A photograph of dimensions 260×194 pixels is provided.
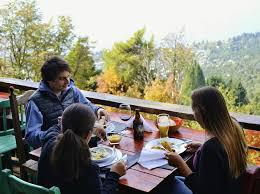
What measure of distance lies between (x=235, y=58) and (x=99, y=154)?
28674mm

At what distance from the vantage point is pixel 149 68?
2588 centimetres

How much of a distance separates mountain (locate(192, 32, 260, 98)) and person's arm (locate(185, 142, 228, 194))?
75.6ft

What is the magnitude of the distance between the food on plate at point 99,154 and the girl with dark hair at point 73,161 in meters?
0.27

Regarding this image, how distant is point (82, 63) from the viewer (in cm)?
2270

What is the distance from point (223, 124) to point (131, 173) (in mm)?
521

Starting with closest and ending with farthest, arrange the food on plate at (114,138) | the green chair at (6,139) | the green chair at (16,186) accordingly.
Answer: the green chair at (16,186) → the food on plate at (114,138) → the green chair at (6,139)

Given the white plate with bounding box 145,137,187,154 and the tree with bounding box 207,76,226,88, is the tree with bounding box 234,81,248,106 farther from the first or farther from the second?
the white plate with bounding box 145,137,187,154

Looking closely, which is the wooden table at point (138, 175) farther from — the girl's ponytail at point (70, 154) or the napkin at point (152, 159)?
the girl's ponytail at point (70, 154)

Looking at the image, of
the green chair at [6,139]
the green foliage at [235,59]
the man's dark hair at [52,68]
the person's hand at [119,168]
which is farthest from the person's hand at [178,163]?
the green foliage at [235,59]

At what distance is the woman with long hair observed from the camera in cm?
156

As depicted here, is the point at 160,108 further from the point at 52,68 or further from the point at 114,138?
the point at 52,68

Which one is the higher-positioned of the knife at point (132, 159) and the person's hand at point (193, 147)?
the person's hand at point (193, 147)

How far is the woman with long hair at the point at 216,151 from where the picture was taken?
61.4 inches

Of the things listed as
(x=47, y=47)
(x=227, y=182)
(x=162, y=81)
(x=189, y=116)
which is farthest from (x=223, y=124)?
(x=162, y=81)
